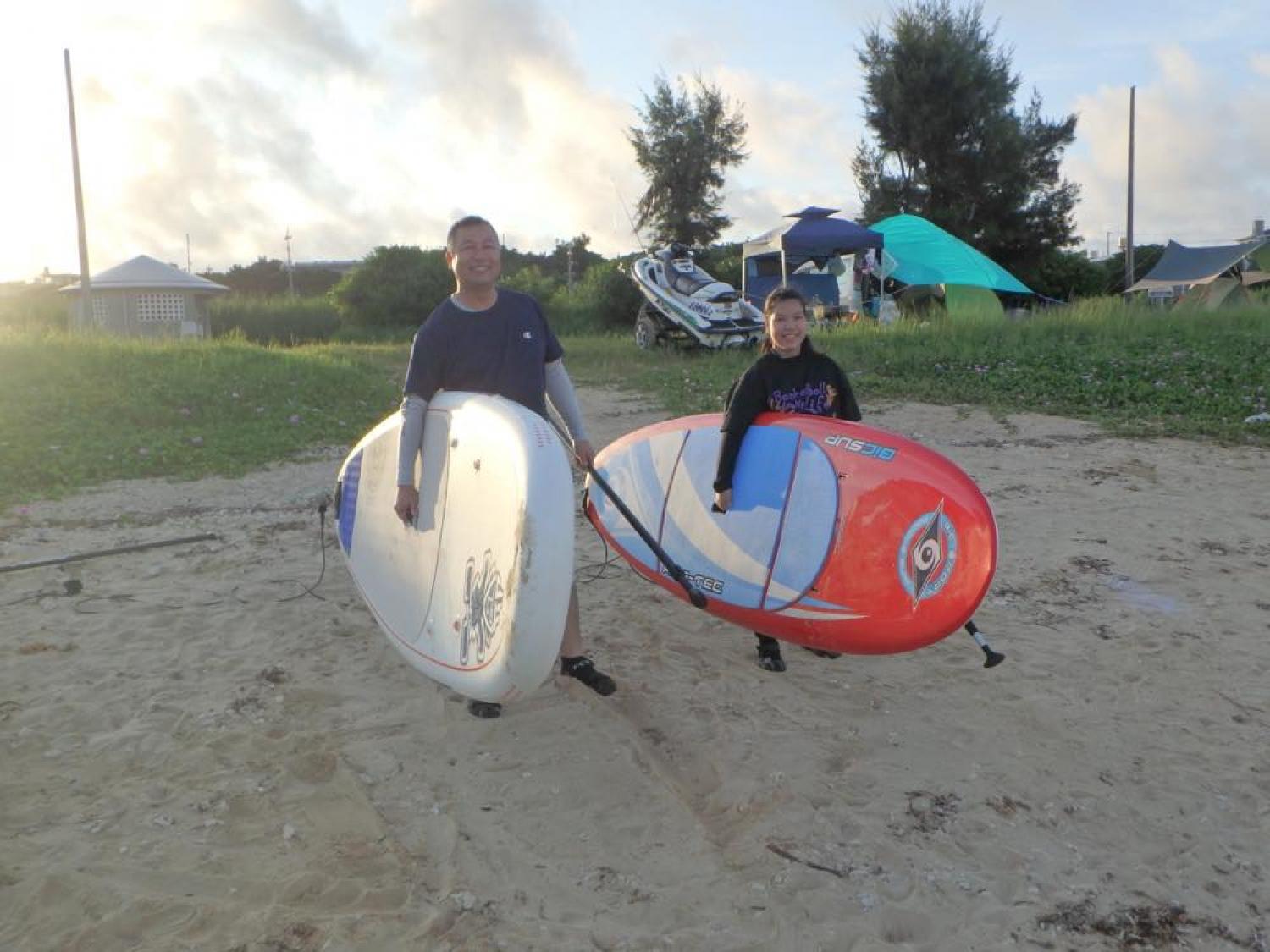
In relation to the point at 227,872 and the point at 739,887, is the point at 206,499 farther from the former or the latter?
the point at 739,887

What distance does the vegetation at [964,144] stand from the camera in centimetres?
2417

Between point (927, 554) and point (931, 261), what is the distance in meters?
16.5

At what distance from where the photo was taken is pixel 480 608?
3275 mm

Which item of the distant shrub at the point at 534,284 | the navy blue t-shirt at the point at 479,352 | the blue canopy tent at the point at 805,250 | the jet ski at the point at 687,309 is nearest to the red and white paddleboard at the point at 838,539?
the navy blue t-shirt at the point at 479,352

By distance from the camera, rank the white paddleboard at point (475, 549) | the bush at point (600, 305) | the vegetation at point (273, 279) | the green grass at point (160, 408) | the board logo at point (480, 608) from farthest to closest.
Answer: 1. the vegetation at point (273, 279)
2. the bush at point (600, 305)
3. the green grass at point (160, 408)
4. the board logo at point (480, 608)
5. the white paddleboard at point (475, 549)

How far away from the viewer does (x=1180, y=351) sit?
12.2 meters

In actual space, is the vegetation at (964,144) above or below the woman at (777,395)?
above

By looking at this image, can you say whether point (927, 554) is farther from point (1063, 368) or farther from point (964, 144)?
point (964, 144)

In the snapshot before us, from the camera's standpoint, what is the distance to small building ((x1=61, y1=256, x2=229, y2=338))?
22484 mm

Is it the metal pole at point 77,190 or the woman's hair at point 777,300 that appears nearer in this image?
the woman's hair at point 777,300

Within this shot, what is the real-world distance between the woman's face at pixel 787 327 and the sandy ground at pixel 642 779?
132 cm

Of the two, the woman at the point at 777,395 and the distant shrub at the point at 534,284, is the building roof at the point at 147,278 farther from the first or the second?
the woman at the point at 777,395

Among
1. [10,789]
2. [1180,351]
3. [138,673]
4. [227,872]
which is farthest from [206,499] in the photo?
[1180,351]

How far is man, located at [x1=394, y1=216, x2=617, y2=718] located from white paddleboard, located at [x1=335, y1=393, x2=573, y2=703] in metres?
0.08
